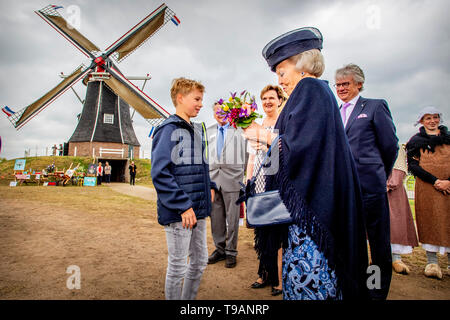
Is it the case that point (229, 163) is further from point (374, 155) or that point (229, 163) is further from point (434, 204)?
point (434, 204)

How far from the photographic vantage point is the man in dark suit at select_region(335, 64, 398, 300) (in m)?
2.47

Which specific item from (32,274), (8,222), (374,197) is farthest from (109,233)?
(374,197)

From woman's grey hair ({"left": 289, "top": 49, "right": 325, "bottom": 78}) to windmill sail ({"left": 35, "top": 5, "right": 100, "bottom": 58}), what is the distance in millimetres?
23371

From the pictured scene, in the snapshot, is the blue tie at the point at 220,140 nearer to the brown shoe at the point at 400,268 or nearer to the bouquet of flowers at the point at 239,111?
the bouquet of flowers at the point at 239,111

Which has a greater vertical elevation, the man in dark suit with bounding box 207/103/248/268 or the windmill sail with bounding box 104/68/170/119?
the windmill sail with bounding box 104/68/170/119

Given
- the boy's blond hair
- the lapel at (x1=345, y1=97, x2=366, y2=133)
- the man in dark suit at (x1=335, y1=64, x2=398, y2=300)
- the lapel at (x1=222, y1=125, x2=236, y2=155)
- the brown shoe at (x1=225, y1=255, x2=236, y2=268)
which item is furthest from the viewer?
the lapel at (x1=222, y1=125, x2=236, y2=155)

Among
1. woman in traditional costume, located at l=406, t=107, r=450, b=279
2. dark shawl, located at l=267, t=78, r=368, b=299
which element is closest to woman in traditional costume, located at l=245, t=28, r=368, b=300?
dark shawl, located at l=267, t=78, r=368, b=299

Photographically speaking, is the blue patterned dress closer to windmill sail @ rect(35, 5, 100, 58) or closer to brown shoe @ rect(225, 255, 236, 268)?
brown shoe @ rect(225, 255, 236, 268)

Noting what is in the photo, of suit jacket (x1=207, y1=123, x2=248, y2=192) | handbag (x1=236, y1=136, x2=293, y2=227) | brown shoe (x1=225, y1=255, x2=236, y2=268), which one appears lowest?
brown shoe (x1=225, y1=255, x2=236, y2=268)

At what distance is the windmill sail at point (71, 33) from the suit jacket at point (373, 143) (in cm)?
2312

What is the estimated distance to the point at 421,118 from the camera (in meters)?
3.71

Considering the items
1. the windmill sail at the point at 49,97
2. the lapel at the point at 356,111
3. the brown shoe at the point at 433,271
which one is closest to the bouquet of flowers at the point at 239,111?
the lapel at the point at 356,111

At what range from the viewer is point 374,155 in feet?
8.45

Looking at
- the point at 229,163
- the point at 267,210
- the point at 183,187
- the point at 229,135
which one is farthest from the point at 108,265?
the point at 267,210
